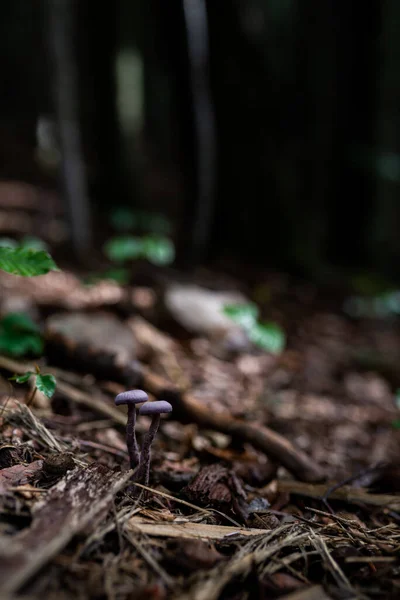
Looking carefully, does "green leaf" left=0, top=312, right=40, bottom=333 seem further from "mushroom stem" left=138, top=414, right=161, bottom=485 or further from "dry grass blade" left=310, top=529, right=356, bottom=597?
"dry grass blade" left=310, top=529, right=356, bottom=597

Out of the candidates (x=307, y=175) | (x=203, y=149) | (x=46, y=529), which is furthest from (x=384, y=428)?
(x=307, y=175)

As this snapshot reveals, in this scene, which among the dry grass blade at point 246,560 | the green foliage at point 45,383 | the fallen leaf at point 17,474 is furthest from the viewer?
the green foliage at point 45,383

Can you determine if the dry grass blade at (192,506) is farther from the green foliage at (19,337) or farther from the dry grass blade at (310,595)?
the green foliage at (19,337)

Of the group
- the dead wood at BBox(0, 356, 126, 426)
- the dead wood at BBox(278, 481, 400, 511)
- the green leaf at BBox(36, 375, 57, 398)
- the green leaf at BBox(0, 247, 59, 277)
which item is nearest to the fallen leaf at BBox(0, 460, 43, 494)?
the green leaf at BBox(36, 375, 57, 398)

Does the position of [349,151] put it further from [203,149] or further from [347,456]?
[347,456]

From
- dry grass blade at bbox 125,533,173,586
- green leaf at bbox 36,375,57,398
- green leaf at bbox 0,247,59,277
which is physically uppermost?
green leaf at bbox 0,247,59,277

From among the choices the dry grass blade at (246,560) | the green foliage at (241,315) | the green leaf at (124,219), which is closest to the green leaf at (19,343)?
the dry grass blade at (246,560)

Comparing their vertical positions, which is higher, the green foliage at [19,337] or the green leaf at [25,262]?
the green leaf at [25,262]
